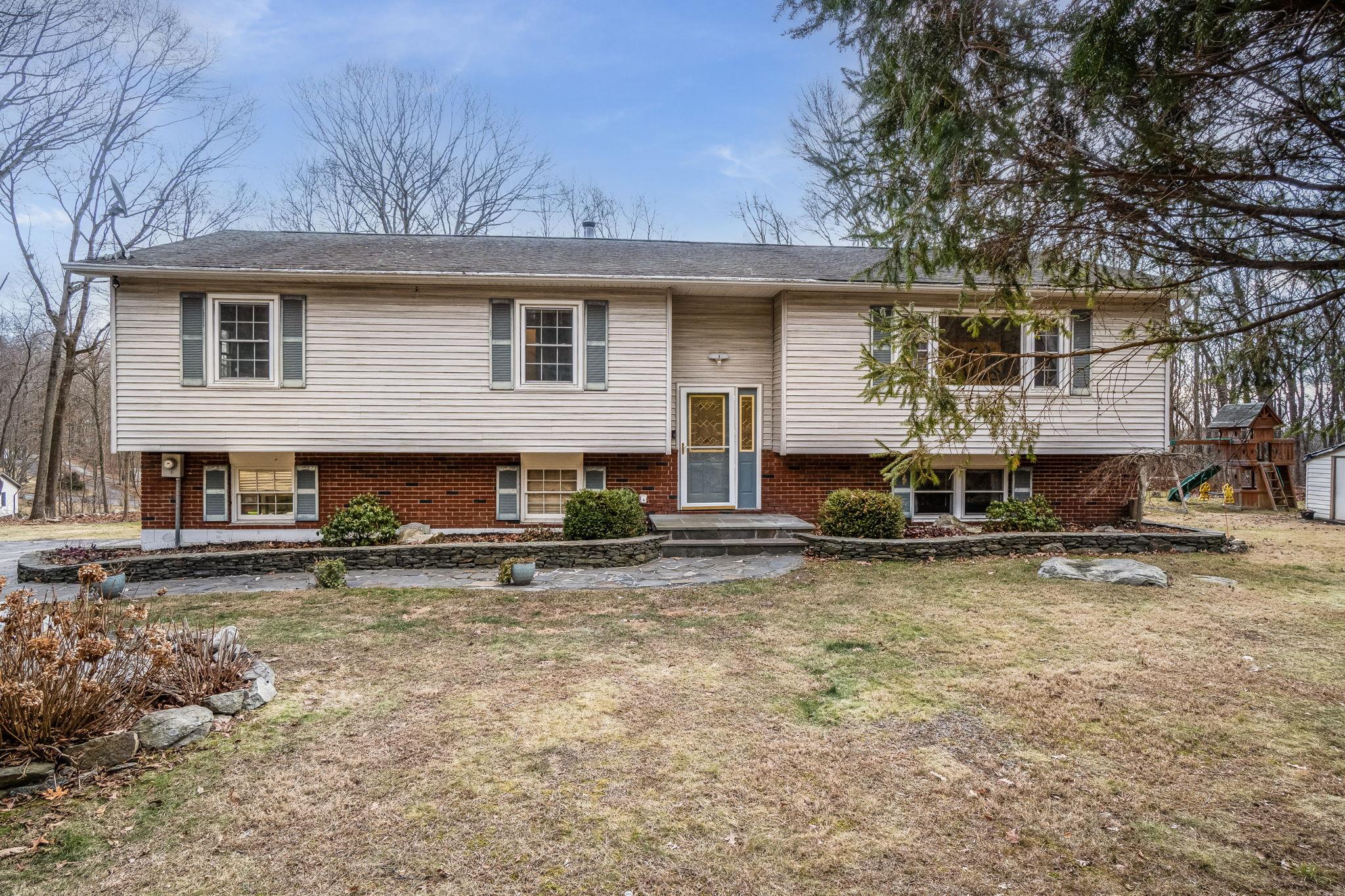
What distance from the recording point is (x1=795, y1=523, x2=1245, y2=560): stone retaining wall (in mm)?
9445

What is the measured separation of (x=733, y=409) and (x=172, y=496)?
8.94 metres

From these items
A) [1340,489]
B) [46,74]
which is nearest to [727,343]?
[1340,489]

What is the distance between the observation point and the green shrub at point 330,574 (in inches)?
307

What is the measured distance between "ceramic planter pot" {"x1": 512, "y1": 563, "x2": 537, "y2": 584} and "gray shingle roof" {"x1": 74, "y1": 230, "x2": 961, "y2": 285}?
4488mm

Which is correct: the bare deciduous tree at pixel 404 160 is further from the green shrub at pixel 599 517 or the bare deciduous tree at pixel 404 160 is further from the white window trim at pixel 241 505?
the green shrub at pixel 599 517

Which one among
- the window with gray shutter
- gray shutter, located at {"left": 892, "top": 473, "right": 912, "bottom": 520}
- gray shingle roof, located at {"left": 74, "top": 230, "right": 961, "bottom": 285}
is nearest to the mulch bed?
the window with gray shutter

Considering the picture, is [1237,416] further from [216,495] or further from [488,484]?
[216,495]

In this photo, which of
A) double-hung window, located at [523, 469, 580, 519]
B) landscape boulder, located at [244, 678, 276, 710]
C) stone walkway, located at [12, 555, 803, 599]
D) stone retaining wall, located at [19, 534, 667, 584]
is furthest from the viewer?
double-hung window, located at [523, 469, 580, 519]

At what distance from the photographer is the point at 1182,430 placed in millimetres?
28453

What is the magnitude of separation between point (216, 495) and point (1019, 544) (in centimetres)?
1231

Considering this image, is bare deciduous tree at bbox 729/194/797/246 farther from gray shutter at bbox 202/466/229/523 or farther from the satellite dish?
the satellite dish

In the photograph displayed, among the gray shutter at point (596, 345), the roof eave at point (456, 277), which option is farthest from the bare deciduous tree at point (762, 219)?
the gray shutter at point (596, 345)

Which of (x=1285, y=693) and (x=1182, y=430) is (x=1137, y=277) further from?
(x=1182, y=430)

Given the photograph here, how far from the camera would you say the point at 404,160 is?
840 inches
